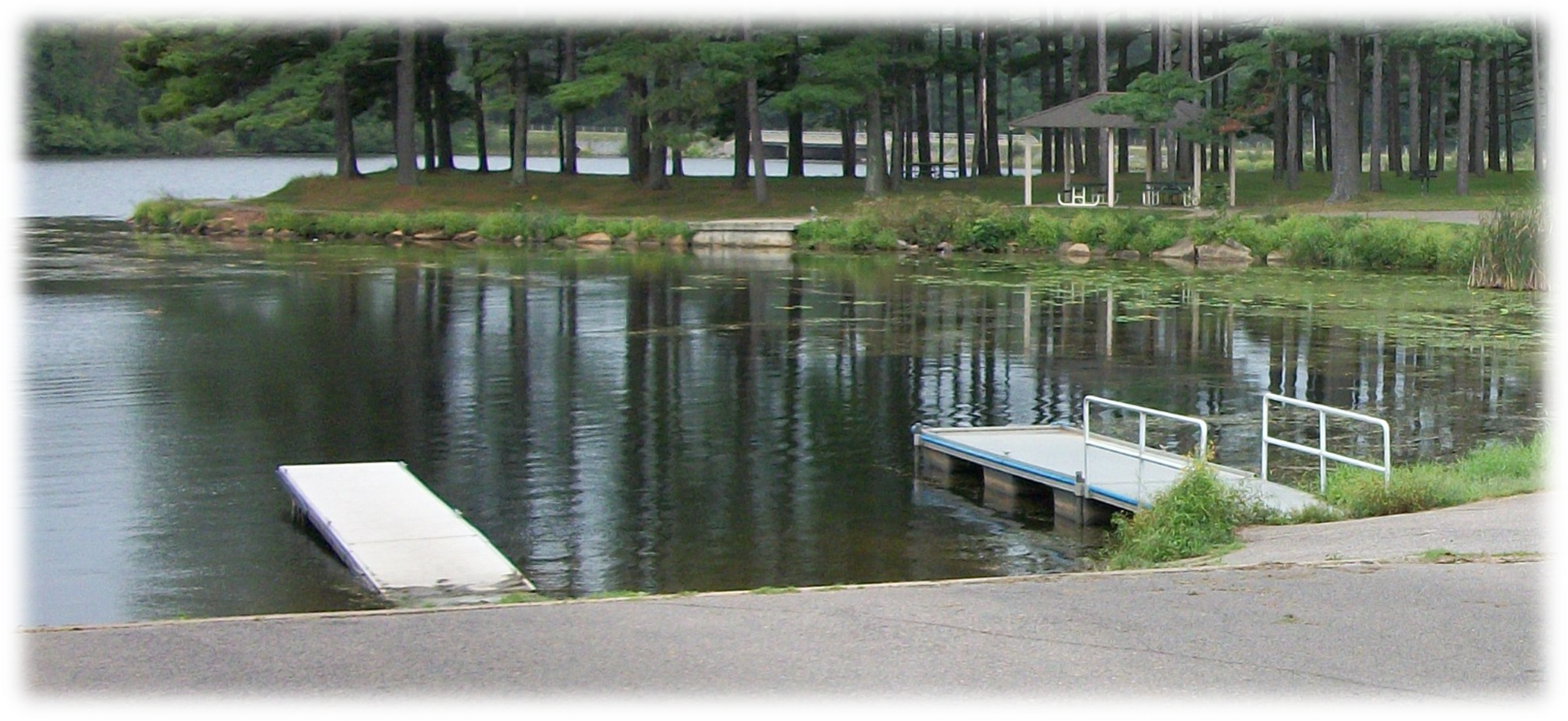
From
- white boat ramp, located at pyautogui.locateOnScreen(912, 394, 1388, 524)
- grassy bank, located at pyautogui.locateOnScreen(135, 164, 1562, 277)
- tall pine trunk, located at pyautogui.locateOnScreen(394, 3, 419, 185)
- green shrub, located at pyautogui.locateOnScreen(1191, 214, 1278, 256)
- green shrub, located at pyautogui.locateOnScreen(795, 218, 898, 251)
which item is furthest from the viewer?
tall pine trunk, located at pyautogui.locateOnScreen(394, 3, 419, 185)

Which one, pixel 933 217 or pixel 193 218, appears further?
pixel 193 218

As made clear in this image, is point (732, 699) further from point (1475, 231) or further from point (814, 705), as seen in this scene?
point (1475, 231)

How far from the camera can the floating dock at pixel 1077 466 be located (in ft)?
46.3

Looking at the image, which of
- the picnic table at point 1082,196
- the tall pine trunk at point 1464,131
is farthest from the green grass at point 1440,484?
the picnic table at point 1082,196

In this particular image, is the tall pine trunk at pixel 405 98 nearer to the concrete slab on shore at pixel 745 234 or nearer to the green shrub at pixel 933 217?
the concrete slab on shore at pixel 745 234

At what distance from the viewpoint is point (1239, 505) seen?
12.8 meters

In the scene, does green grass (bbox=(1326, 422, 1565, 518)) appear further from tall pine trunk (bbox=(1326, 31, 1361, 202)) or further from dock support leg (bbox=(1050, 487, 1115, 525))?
tall pine trunk (bbox=(1326, 31, 1361, 202))

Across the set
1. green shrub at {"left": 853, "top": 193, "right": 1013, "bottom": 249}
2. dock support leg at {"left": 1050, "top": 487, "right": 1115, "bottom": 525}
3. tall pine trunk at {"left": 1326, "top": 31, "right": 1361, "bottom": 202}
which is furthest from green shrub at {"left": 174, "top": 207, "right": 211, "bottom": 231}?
dock support leg at {"left": 1050, "top": 487, "right": 1115, "bottom": 525}

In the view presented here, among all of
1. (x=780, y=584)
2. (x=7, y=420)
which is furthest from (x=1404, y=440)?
(x=7, y=420)

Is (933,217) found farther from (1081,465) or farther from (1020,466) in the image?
Result: (1020,466)

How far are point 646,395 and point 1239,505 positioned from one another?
10242 millimetres

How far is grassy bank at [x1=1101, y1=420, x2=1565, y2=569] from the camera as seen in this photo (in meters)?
12.0

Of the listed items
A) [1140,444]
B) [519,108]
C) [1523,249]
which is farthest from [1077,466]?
[519,108]

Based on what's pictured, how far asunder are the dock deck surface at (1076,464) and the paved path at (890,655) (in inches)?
180
